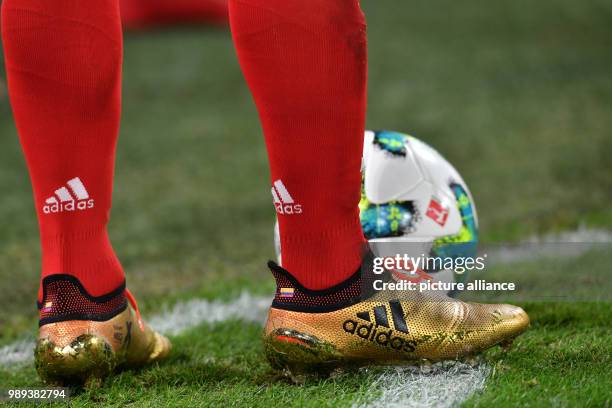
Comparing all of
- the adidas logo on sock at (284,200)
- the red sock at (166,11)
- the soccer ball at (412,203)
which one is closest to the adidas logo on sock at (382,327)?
the adidas logo on sock at (284,200)

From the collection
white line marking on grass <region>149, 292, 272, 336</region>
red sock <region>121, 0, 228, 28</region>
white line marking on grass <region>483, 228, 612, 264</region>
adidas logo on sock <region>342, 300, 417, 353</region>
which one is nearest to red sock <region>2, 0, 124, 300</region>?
adidas logo on sock <region>342, 300, 417, 353</region>

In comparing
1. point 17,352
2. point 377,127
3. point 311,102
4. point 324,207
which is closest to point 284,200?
point 324,207

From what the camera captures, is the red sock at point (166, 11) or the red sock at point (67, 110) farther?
the red sock at point (166, 11)

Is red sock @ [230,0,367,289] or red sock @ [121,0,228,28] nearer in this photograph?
red sock @ [230,0,367,289]

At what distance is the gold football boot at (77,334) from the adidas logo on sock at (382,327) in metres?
0.47

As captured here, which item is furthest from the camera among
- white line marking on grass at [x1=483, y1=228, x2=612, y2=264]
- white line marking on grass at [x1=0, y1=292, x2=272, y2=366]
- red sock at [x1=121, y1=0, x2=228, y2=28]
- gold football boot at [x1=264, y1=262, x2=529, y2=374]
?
red sock at [x1=121, y1=0, x2=228, y2=28]

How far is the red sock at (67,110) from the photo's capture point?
5.35 ft

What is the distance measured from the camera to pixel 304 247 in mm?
1607

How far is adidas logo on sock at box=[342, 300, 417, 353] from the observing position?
5.26ft

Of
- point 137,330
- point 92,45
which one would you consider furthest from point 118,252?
point 92,45

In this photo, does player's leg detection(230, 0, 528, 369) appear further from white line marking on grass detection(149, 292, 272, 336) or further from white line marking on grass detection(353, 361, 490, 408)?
white line marking on grass detection(149, 292, 272, 336)

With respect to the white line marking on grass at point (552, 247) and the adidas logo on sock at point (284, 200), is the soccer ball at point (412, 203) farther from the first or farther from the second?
the adidas logo on sock at point (284, 200)

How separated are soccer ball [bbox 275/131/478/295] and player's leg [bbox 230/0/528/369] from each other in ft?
1.34

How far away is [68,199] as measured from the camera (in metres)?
1.68
